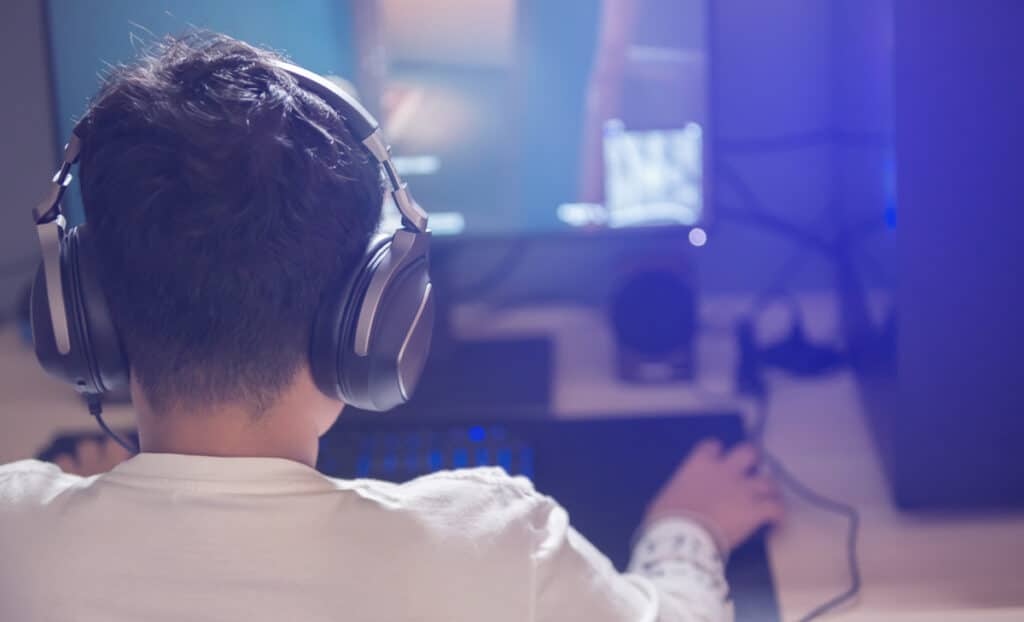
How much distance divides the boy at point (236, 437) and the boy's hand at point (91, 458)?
13.3 inches

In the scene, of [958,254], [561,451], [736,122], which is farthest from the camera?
[736,122]

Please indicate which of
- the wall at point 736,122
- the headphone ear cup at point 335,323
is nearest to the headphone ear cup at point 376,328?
the headphone ear cup at point 335,323

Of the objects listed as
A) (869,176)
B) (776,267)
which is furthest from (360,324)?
(776,267)

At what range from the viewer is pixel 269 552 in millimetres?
584

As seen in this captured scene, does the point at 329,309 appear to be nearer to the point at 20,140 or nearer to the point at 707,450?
the point at 707,450

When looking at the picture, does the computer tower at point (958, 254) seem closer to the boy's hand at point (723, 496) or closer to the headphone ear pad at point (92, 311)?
the boy's hand at point (723, 496)

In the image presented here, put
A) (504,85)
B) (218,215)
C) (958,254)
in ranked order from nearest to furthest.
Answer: (218,215) → (958,254) → (504,85)

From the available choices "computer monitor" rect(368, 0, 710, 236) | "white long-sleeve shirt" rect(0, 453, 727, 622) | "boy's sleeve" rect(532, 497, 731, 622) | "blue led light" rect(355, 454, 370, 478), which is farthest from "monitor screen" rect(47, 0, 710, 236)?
"white long-sleeve shirt" rect(0, 453, 727, 622)

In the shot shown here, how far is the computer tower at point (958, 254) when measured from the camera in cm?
87

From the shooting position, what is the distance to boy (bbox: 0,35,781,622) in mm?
584

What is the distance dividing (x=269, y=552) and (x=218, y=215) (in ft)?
0.56

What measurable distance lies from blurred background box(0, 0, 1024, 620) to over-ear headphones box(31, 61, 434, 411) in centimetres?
33

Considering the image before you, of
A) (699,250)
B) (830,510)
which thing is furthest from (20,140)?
(830,510)

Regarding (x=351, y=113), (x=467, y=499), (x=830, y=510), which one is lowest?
(x=830, y=510)
